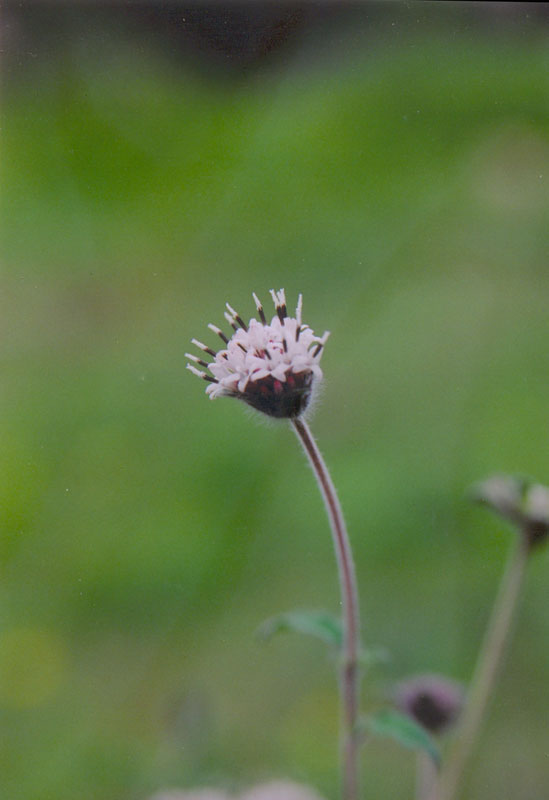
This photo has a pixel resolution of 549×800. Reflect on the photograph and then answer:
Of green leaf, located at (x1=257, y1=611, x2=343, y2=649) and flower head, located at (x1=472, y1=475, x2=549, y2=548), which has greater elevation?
flower head, located at (x1=472, y1=475, x2=549, y2=548)

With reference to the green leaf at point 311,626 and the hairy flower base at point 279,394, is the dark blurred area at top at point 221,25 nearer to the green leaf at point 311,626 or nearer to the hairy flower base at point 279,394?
the hairy flower base at point 279,394

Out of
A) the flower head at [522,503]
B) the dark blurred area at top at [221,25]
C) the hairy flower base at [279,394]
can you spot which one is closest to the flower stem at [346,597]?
the hairy flower base at [279,394]

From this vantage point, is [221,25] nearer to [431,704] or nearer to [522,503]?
[522,503]

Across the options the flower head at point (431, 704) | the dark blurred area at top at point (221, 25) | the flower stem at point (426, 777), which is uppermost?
the dark blurred area at top at point (221, 25)

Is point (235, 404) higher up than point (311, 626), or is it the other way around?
point (235, 404)

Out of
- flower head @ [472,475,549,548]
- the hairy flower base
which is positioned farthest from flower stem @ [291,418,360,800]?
flower head @ [472,475,549,548]

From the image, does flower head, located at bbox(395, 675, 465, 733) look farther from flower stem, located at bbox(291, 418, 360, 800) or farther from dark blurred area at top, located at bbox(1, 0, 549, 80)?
dark blurred area at top, located at bbox(1, 0, 549, 80)

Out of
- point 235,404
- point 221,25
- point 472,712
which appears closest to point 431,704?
point 472,712
